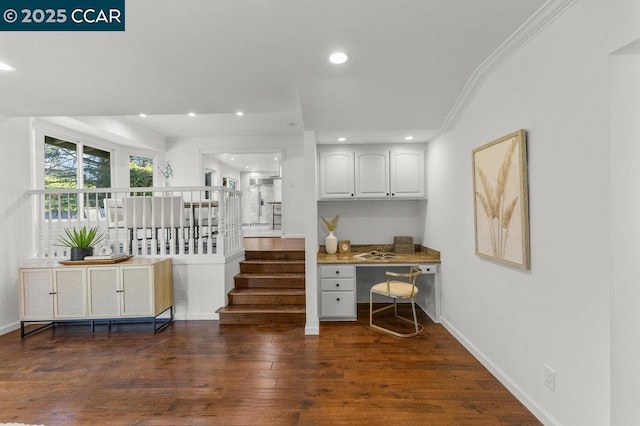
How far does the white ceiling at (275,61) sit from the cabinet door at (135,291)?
186 centimetres

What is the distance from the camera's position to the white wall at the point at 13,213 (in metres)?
3.64

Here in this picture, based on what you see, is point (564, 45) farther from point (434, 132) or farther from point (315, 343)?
point (315, 343)

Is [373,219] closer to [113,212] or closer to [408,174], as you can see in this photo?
[408,174]

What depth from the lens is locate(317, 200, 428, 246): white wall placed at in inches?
177

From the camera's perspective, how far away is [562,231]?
5.70 ft

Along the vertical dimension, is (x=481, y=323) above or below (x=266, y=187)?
below

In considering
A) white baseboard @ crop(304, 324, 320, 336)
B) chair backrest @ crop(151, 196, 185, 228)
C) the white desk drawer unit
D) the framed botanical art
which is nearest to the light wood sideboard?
chair backrest @ crop(151, 196, 185, 228)

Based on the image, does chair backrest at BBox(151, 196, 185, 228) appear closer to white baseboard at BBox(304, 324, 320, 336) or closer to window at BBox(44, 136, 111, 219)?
window at BBox(44, 136, 111, 219)

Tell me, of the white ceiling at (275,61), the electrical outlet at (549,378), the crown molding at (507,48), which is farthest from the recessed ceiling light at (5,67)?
the electrical outlet at (549,378)

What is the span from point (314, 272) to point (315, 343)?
29.4 inches

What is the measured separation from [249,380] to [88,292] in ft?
7.85

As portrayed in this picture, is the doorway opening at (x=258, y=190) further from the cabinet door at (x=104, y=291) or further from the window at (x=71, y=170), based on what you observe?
the cabinet door at (x=104, y=291)

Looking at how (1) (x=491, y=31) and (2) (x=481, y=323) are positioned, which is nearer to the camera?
(1) (x=491, y=31)

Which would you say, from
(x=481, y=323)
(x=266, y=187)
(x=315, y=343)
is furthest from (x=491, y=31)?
(x=266, y=187)
